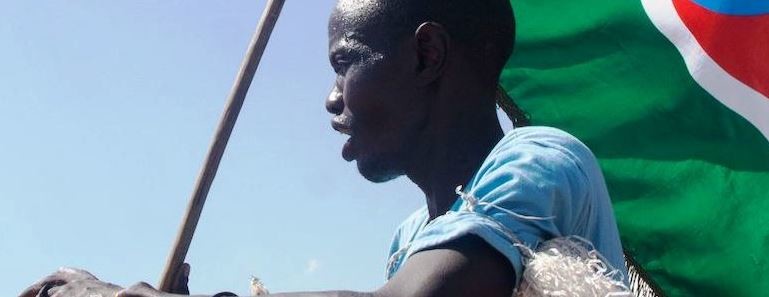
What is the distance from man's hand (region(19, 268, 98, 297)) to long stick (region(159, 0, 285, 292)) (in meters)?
0.17

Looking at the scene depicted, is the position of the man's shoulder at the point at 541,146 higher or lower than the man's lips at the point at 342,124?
higher

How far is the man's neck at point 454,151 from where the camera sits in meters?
2.46

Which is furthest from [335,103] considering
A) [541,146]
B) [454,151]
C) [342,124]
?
[541,146]

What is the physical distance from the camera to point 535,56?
437 cm

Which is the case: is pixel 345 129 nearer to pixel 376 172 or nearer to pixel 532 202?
pixel 376 172

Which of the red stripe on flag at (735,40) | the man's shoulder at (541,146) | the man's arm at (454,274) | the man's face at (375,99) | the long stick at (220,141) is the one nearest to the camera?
the man's arm at (454,274)

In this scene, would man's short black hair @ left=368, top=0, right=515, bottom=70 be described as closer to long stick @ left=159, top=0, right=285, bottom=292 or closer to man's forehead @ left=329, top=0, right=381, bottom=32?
man's forehead @ left=329, top=0, right=381, bottom=32

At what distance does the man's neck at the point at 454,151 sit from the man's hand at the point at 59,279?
0.64m

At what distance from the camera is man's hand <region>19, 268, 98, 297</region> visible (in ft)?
7.93

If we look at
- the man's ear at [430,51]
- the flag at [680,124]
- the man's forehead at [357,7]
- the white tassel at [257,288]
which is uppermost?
the man's forehead at [357,7]

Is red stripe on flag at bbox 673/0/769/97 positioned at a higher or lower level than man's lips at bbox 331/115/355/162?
lower

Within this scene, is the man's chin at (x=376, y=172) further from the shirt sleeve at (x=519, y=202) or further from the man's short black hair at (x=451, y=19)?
the shirt sleeve at (x=519, y=202)

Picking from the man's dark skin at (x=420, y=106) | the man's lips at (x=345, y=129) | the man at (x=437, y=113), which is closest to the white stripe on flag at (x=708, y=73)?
the man at (x=437, y=113)

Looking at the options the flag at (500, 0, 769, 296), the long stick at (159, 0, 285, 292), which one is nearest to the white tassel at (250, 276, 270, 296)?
the long stick at (159, 0, 285, 292)
